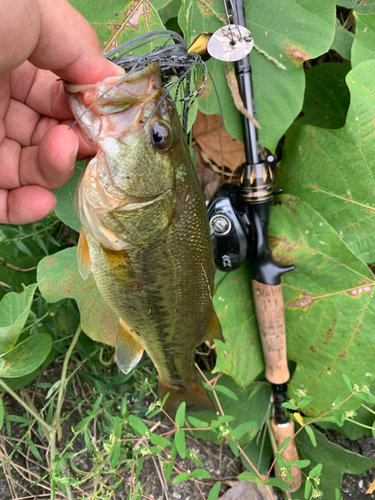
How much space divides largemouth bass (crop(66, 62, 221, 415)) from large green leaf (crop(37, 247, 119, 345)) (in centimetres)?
24

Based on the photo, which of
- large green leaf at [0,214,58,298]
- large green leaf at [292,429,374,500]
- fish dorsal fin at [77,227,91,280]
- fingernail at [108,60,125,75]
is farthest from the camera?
large green leaf at [292,429,374,500]

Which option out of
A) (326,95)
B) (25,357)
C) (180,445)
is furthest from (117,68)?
(326,95)

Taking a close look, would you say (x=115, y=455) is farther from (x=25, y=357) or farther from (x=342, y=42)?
(x=342, y=42)

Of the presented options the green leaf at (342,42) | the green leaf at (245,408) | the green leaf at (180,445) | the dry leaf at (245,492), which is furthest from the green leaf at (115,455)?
the green leaf at (342,42)

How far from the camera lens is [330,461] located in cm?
182

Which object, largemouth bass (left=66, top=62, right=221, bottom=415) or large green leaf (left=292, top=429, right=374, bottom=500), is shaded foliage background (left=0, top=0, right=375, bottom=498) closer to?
A: large green leaf (left=292, top=429, right=374, bottom=500)

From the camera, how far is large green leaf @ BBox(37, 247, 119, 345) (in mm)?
1397

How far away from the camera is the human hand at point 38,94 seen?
70 centimetres

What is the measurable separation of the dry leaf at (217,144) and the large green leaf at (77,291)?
0.97 m

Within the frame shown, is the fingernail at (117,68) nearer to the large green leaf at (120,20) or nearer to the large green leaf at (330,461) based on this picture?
the large green leaf at (120,20)

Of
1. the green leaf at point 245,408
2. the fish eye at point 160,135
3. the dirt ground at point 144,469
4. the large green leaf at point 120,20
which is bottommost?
the dirt ground at point 144,469

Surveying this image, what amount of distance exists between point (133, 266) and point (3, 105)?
602 millimetres

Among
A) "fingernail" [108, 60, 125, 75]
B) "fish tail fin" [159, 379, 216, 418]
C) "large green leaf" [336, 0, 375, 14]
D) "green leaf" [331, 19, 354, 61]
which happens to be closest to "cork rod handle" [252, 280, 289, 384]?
"fish tail fin" [159, 379, 216, 418]

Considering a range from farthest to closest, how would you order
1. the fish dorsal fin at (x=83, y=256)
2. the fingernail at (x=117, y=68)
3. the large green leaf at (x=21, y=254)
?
the large green leaf at (x=21, y=254), the fish dorsal fin at (x=83, y=256), the fingernail at (x=117, y=68)
